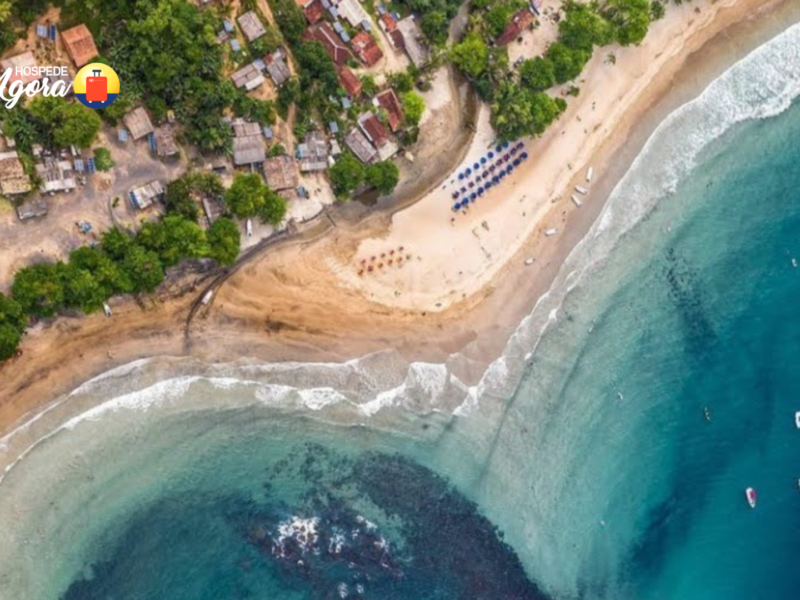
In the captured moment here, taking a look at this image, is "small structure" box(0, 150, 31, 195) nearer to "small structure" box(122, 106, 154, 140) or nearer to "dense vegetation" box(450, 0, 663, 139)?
"small structure" box(122, 106, 154, 140)

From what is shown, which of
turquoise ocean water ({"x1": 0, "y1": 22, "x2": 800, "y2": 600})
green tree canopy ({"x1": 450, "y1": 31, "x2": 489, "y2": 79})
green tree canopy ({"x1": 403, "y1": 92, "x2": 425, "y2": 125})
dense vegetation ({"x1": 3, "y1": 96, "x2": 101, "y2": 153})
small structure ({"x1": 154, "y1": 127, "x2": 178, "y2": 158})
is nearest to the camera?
dense vegetation ({"x1": 3, "y1": 96, "x2": 101, "y2": 153})

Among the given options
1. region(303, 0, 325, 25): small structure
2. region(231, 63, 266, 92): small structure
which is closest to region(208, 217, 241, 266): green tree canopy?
region(231, 63, 266, 92): small structure

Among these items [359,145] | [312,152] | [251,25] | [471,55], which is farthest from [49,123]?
[471,55]

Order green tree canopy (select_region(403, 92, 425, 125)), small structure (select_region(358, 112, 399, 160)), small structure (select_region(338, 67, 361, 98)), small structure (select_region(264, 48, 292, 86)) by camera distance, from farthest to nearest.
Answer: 1. green tree canopy (select_region(403, 92, 425, 125))
2. small structure (select_region(358, 112, 399, 160))
3. small structure (select_region(338, 67, 361, 98))
4. small structure (select_region(264, 48, 292, 86))

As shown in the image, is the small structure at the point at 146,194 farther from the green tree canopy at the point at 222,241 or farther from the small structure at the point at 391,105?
the small structure at the point at 391,105

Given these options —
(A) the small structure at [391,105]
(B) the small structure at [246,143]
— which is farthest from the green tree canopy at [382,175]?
(B) the small structure at [246,143]

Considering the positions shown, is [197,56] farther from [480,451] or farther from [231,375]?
[480,451]

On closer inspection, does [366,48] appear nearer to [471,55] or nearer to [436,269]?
[471,55]
